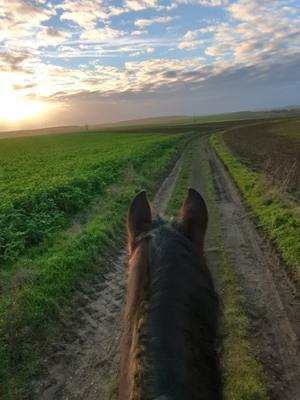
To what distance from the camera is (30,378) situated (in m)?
5.05

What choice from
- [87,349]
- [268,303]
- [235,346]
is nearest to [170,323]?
[235,346]

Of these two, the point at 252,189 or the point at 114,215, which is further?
the point at 252,189

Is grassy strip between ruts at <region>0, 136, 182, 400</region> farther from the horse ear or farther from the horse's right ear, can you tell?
the horse ear

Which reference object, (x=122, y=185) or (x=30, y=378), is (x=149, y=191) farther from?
(x=30, y=378)

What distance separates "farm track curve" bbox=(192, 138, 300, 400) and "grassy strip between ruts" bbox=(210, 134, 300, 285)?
24 cm

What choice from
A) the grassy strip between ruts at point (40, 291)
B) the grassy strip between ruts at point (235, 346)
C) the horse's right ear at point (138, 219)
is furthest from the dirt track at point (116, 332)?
the horse's right ear at point (138, 219)

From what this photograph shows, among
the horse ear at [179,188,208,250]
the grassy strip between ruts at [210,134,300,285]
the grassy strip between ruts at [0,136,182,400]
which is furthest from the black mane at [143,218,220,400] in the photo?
the grassy strip between ruts at [210,134,300,285]

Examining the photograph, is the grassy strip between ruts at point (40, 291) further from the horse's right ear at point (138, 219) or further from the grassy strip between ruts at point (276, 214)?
the grassy strip between ruts at point (276, 214)

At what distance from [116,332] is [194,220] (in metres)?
4.15

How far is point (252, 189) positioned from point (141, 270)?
46.1 ft

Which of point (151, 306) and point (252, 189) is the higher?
point (151, 306)

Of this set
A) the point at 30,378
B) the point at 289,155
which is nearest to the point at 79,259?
the point at 30,378

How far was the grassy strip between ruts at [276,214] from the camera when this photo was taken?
863 centimetres

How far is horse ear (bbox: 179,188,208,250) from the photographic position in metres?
2.25
